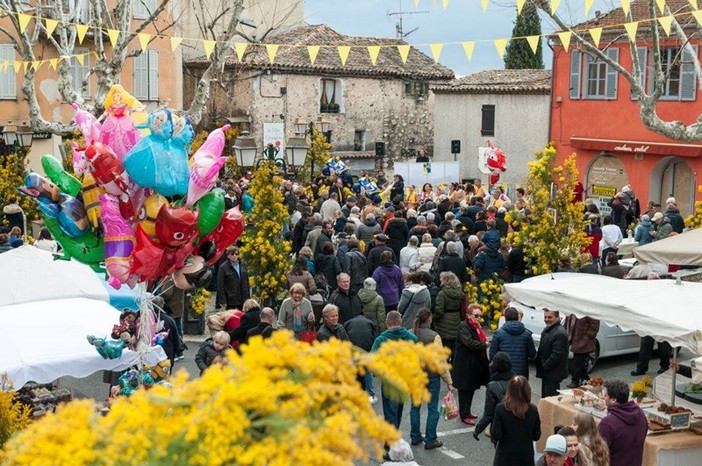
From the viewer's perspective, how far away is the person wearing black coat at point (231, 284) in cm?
1538

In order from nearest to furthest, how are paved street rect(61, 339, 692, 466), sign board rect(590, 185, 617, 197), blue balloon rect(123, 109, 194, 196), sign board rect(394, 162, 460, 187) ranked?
blue balloon rect(123, 109, 194, 196), paved street rect(61, 339, 692, 466), sign board rect(590, 185, 617, 197), sign board rect(394, 162, 460, 187)

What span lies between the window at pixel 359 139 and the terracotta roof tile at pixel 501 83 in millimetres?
3416

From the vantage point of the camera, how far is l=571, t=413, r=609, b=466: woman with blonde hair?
807cm

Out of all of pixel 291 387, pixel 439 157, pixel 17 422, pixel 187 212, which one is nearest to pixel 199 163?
pixel 187 212

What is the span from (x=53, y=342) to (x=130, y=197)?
61.2 inches

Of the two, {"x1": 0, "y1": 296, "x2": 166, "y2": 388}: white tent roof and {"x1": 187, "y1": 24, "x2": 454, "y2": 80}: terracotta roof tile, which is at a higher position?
{"x1": 187, "y1": 24, "x2": 454, "y2": 80}: terracotta roof tile

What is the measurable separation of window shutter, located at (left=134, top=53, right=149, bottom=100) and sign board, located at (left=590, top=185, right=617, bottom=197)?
15.5 metres

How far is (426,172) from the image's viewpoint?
3112cm

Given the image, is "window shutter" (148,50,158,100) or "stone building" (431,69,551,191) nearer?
"window shutter" (148,50,158,100)

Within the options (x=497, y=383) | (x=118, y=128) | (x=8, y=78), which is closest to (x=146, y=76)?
(x=8, y=78)

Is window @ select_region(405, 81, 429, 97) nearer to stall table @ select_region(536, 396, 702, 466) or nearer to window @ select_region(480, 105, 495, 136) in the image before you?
window @ select_region(480, 105, 495, 136)

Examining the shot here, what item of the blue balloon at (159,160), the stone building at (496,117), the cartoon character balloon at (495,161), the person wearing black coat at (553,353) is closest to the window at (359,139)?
the stone building at (496,117)

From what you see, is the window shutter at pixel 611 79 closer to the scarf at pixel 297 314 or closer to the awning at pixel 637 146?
the awning at pixel 637 146

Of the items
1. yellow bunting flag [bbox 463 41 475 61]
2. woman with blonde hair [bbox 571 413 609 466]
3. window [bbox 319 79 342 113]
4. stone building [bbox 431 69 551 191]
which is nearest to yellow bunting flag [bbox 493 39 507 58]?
yellow bunting flag [bbox 463 41 475 61]
